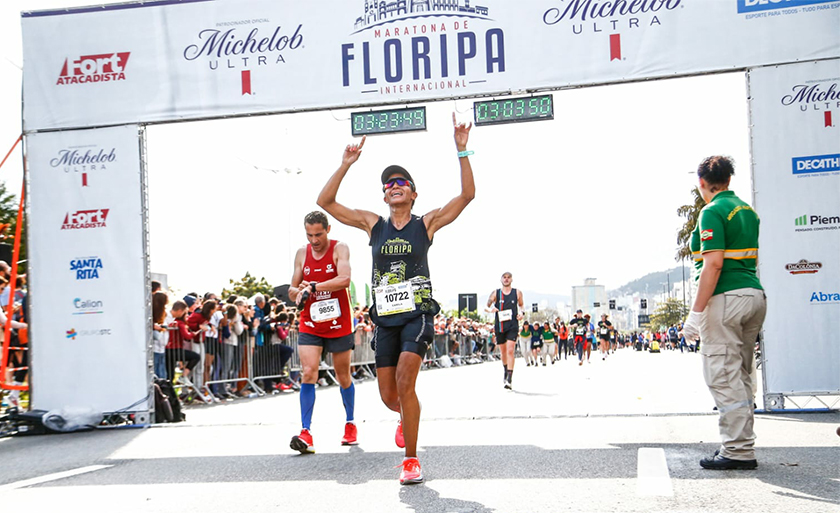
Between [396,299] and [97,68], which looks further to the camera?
[97,68]

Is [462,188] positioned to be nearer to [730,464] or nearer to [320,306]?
[320,306]

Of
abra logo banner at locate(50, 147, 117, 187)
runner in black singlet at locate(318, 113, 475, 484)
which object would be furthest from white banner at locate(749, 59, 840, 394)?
abra logo banner at locate(50, 147, 117, 187)

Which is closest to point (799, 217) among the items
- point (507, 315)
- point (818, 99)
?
point (818, 99)

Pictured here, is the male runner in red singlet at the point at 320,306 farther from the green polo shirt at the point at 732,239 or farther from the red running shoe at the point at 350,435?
the green polo shirt at the point at 732,239

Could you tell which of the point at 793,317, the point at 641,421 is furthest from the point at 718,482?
the point at 793,317

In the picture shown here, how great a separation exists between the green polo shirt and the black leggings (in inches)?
386

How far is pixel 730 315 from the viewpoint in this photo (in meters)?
5.98

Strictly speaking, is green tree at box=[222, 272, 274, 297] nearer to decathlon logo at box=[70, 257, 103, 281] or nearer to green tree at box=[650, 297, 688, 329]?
decathlon logo at box=[70, 257, 103, 281]

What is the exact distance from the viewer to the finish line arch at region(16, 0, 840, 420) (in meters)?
9.73

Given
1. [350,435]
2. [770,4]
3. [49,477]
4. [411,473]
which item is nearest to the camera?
[411,473]

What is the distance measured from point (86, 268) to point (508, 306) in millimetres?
7757

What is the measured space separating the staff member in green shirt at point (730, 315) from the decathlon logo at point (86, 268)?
7367mm

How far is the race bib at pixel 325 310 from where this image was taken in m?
7.86

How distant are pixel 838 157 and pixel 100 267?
27.6 feet
